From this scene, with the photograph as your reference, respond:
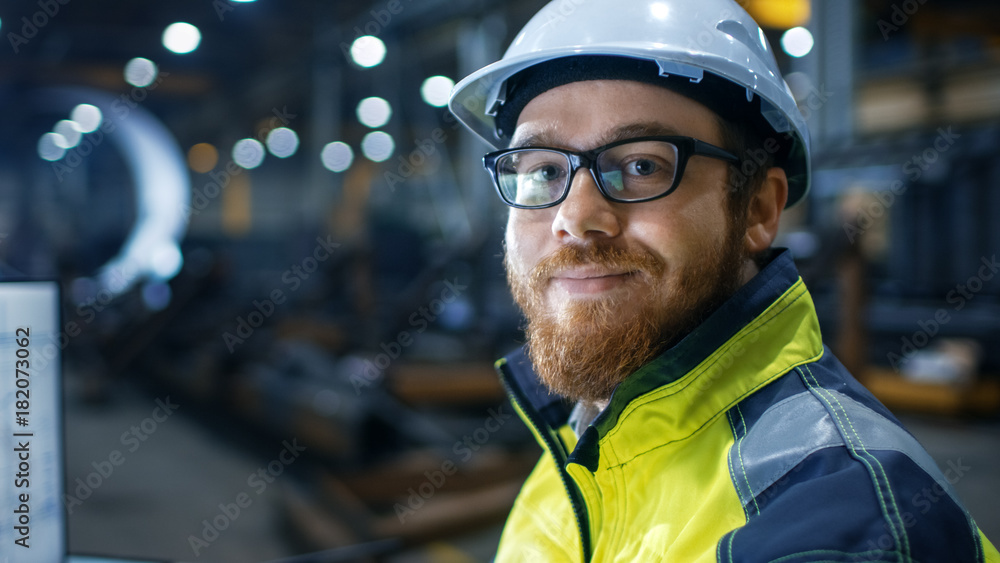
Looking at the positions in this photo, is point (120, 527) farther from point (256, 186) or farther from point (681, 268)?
point (256, 186)

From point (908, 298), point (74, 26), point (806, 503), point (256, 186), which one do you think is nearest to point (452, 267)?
point (908, 298)

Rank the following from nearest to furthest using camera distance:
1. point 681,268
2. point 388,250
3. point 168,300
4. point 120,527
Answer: point 681,268, point 120,527, point 168,300, point 388,250

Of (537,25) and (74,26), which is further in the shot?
(74,26)

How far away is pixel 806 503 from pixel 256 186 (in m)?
21.9

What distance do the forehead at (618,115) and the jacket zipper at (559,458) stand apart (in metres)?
0.44

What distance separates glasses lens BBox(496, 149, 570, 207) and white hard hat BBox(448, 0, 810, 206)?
16 centimetres

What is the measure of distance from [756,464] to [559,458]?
366mm

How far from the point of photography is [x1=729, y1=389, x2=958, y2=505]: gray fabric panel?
2.40 ft

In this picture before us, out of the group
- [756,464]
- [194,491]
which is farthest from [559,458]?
[194,491]

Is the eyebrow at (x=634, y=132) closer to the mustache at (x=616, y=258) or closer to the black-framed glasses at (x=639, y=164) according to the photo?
the black-framed glasses at (x=639, y=164)

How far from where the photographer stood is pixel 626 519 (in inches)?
35.0

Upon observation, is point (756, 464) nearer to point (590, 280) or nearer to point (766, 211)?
point (590, 280)

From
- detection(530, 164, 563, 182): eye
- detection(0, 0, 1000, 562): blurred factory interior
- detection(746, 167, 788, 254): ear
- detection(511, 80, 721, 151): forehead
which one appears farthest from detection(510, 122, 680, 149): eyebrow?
detection(0, 0, 1000, 562): blurred factory interior

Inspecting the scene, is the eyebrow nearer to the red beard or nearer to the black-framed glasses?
the black-framed glasses
